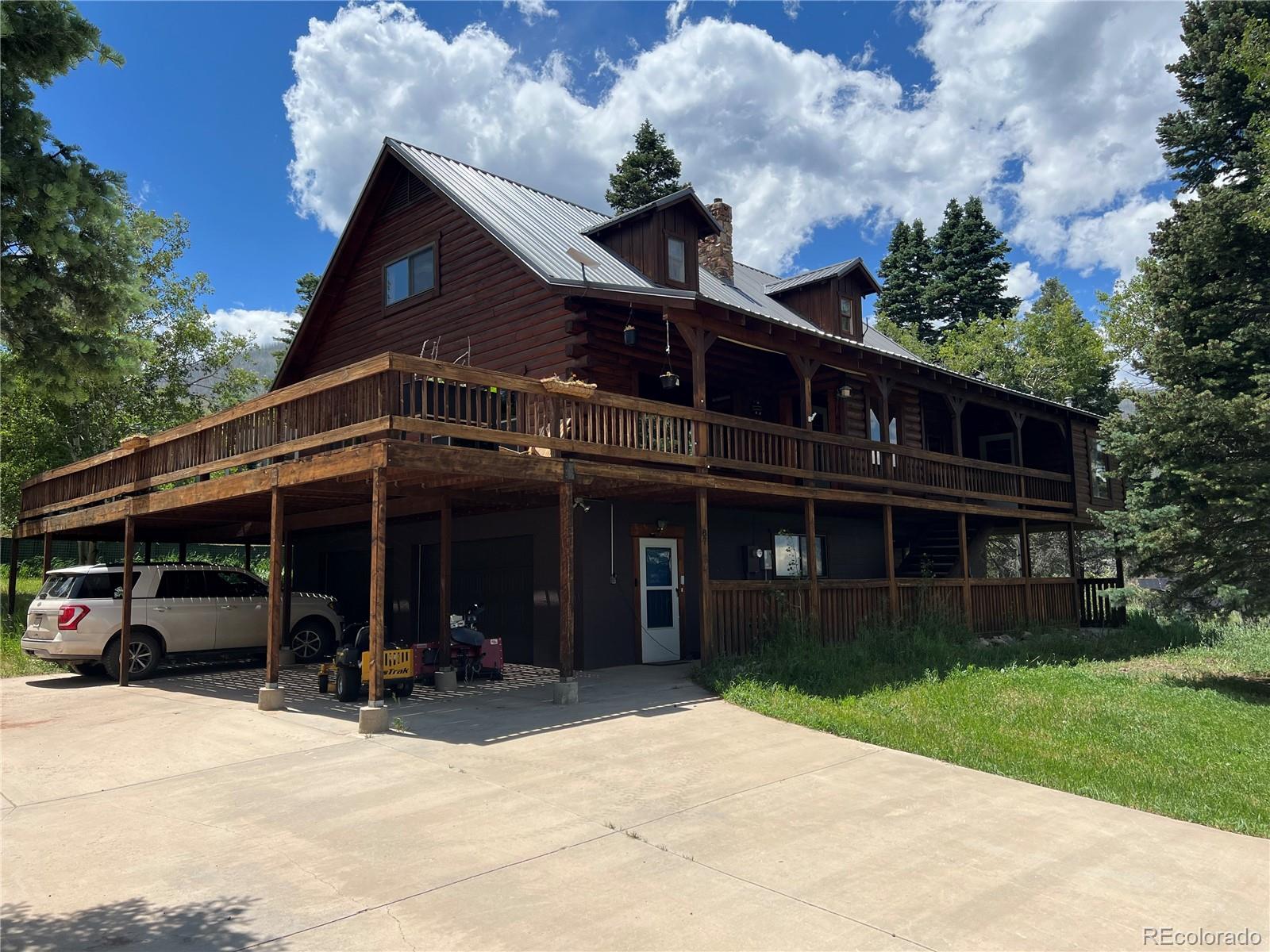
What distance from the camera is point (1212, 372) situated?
1543 centimetres

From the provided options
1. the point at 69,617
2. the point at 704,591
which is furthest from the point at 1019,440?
the point at 69,617

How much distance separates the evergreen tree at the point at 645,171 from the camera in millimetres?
41469

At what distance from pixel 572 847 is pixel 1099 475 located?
2128cm

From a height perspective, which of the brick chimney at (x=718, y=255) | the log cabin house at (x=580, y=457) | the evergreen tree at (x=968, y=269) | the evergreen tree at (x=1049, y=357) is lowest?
the log cabin house at (x=580, y=457)

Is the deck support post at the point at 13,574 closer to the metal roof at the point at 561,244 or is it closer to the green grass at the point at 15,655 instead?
the green grass at the point at 15,655

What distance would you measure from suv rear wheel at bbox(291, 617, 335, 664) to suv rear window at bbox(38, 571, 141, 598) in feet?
9.94

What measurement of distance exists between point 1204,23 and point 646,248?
13993 millimetres

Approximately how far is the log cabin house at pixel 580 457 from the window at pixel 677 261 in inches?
2.2

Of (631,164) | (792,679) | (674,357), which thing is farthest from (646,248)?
(631,164)

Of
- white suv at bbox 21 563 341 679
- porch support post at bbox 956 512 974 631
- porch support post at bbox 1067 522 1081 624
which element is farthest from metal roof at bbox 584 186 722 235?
porch support post at bbox 1067 522 1081 624

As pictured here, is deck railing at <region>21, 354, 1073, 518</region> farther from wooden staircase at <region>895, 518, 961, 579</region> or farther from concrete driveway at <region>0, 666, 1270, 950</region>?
concrete driveway at <region>0, 666, 1270, 950</region>

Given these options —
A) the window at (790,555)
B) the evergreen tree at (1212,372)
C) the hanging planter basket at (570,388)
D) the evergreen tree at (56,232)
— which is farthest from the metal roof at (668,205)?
the evergreen tree at (56,232)

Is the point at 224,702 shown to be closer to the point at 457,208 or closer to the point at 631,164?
the point at 457,208

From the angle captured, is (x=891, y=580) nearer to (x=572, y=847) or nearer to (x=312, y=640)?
(x=312, y=640)
